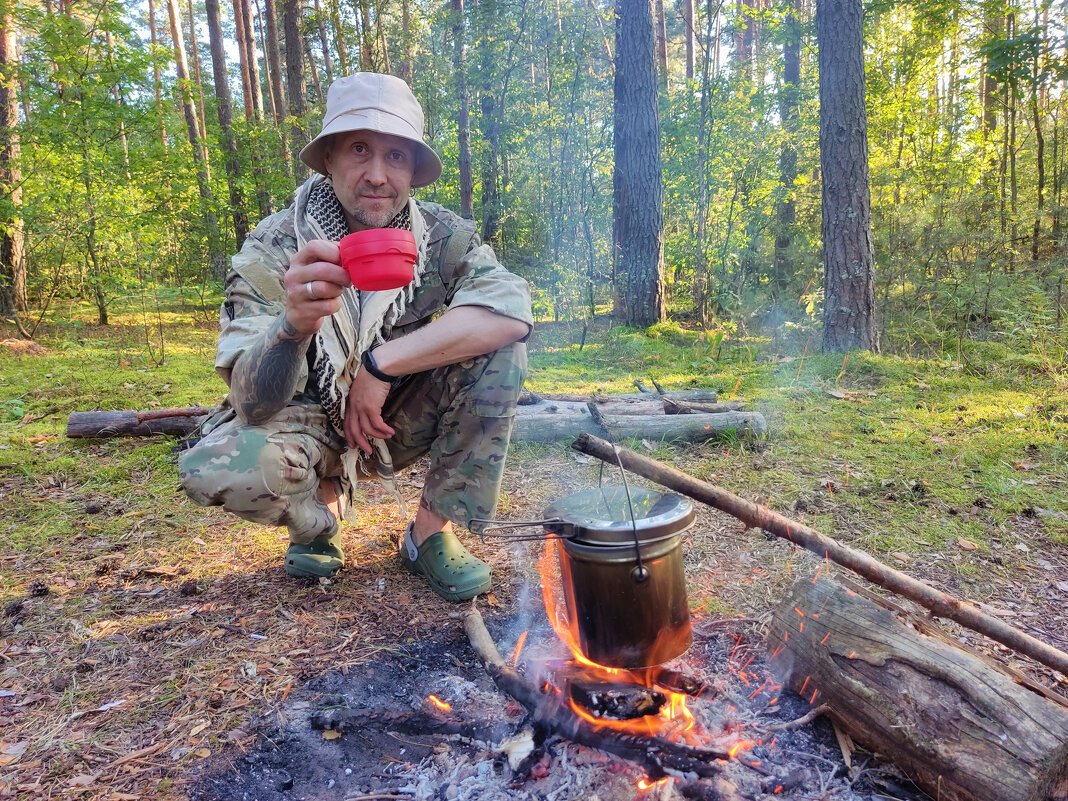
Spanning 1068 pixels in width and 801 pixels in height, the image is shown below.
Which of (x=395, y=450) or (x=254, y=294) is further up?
(x=254, y=294)

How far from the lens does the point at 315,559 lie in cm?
277

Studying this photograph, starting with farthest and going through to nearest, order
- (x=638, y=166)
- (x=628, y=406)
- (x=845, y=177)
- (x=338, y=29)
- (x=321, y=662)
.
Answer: (x=338, y=29) → (x=638, y=166) → (x=845, y=177) → (x=628, y=406) → (x=321, y=662)

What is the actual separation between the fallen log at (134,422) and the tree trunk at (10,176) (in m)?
4.59

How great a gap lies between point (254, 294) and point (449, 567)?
1.34m

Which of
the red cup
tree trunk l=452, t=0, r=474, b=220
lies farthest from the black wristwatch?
tree trunk l=452, t=0, r=474, b=220

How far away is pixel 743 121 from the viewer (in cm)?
1353

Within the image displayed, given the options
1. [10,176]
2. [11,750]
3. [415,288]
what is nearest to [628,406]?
[415,288]

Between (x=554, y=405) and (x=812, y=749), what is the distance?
299 centimetres

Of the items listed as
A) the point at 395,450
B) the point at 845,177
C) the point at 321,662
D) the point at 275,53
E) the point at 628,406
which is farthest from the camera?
the point at 275,53

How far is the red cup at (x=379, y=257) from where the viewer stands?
1.70 metres

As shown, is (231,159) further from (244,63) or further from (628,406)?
(628,406)

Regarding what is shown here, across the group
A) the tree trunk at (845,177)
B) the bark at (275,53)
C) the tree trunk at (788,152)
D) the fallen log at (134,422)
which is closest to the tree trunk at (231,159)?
the bark at (275,53)

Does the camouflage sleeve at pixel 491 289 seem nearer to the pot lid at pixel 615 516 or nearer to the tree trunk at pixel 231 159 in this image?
the pot lid at pixel 615 516

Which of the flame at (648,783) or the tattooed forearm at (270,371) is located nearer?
the flame at (648,783)
